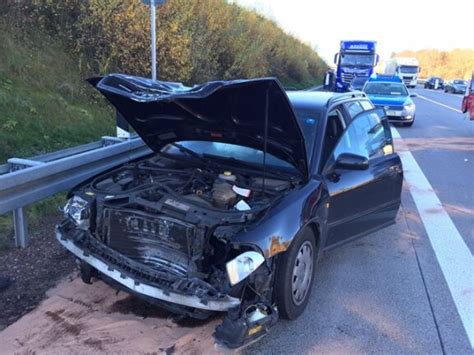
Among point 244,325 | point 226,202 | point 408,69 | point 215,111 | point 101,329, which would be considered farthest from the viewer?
point 408,69

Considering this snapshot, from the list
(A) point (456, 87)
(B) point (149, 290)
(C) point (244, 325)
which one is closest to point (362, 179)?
(C) point (244, 325)

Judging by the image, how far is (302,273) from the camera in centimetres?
389

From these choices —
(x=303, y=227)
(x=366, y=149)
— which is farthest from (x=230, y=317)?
(x=366, y=149)

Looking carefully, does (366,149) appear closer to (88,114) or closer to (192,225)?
(192,225)

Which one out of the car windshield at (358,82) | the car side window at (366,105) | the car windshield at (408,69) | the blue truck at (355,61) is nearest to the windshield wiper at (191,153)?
the car side window at (366,105)

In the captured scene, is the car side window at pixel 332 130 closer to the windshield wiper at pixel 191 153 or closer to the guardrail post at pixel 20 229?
the windshield wiper at pixel 191 153

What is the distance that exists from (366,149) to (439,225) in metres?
1.79

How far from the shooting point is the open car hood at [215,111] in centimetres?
356

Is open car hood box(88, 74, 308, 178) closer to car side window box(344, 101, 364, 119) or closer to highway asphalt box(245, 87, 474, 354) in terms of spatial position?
highway asphalt box(245, 87, 474, 354)

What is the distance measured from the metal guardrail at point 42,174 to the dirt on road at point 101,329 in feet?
2.89

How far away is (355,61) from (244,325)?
29717mm

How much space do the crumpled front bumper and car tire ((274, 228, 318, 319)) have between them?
0.51 m

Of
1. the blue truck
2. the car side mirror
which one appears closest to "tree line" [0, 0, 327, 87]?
the car side mirror

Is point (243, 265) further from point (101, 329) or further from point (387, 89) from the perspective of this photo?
point (387, 89)
